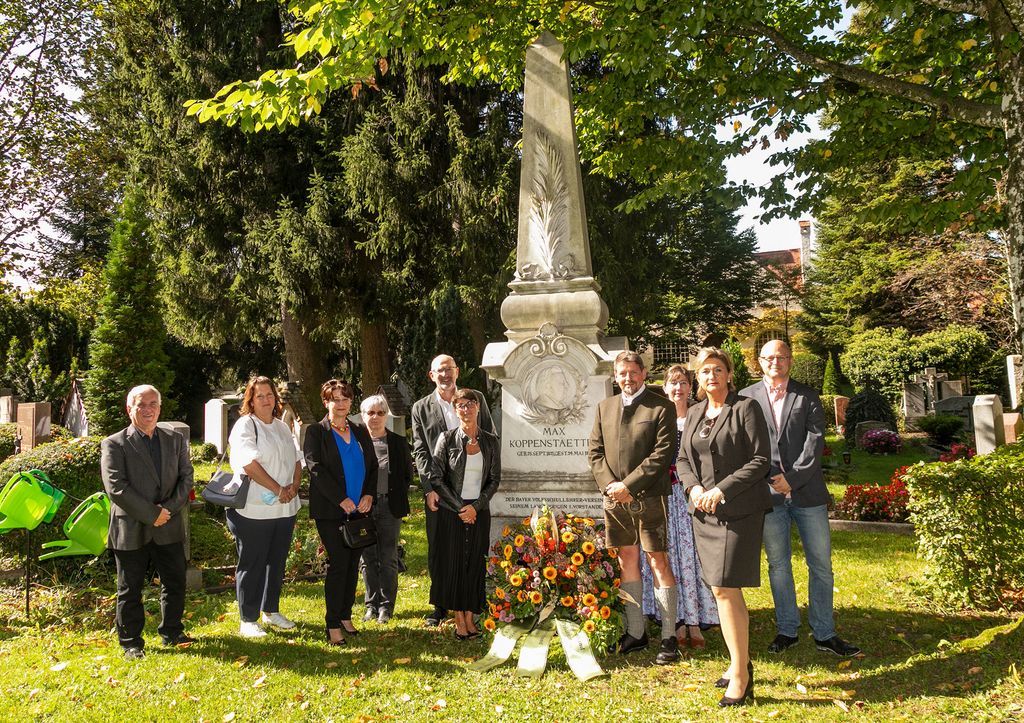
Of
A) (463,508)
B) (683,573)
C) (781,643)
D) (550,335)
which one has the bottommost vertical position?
(781,643)

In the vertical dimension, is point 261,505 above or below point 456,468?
below

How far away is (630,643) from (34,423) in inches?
541

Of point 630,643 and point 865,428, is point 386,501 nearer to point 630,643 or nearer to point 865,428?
point 630,643

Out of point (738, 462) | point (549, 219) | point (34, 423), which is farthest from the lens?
point (34, 423)

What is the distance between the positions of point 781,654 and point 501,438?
266 centimetres

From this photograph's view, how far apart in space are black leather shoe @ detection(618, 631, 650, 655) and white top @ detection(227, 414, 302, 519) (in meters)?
2.70

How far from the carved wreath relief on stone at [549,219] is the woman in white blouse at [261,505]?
2439mm

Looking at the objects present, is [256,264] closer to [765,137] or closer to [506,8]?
[506,8]

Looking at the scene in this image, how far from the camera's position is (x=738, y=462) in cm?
418

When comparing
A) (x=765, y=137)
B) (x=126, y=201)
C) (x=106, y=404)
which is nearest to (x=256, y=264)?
(x=126, y=201)

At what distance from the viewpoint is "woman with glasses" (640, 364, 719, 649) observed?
512 centimetres

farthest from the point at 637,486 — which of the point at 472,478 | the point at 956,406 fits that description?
the point at 956,406

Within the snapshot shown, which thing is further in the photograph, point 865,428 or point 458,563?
point 865,428

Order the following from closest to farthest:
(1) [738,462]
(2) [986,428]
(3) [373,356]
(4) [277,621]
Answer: (1) [738,462] → (4) [277,621] → (2) [986,428] → (3) [373,356]
